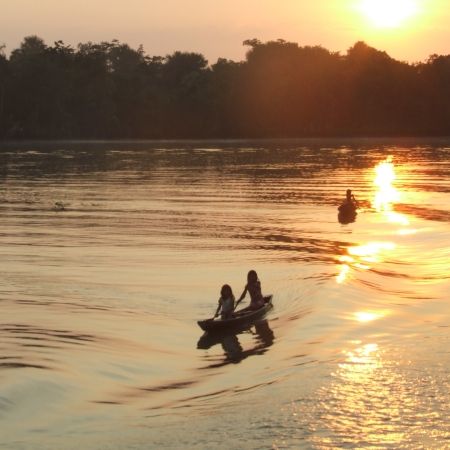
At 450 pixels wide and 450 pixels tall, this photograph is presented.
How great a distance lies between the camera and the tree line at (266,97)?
17975 cm

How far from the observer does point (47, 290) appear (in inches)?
1148

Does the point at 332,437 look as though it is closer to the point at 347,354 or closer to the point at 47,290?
the point at 347,354

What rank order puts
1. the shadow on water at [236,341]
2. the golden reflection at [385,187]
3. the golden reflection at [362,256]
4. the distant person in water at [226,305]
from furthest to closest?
the golden reflection at [385,187] → the golden reflection at [362,256] → the distant person in water at [226,305] → the shadow on water at [236,341]

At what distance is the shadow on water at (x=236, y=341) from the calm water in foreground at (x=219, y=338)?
8 cm

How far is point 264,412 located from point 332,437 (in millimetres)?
1771

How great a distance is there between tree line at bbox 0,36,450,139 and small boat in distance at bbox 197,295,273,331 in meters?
152

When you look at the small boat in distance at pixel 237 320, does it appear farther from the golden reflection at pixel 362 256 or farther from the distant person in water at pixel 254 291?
the golden reflection at pixel 362 256

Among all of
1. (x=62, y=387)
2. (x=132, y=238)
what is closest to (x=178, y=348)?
(x=62, y=387)

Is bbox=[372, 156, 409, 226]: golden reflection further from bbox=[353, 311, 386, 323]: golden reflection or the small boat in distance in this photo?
the small boat in distance

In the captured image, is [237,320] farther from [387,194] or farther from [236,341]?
[387,194]

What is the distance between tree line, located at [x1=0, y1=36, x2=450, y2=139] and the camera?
180 meters

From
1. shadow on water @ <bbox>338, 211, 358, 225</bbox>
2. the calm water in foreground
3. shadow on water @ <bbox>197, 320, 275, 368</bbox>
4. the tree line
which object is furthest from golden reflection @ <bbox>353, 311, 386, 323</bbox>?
the tree line

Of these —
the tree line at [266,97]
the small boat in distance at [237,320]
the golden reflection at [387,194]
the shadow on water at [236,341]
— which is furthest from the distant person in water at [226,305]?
the tree line at [266,97]

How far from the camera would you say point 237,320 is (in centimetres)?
2481
